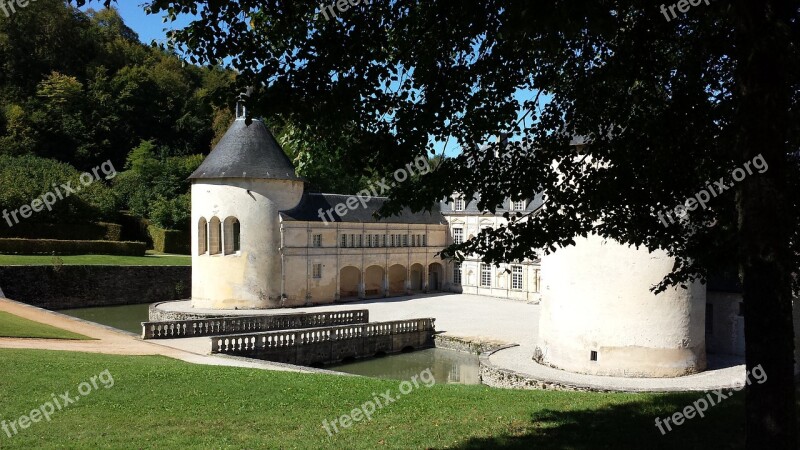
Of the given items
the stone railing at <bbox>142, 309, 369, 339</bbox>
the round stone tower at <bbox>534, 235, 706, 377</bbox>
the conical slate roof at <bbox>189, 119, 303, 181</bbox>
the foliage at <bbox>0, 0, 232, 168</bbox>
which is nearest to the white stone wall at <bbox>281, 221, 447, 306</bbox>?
the conical slate roof at <bbox>189, 119, 303, 181</bbox>

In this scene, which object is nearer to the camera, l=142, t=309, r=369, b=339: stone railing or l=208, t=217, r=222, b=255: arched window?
l=142, t=309, r=369, b=339: stone railing

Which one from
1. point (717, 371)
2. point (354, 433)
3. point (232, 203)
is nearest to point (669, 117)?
point (354, 433)

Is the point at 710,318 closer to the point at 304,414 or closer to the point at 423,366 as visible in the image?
the point at 423,366

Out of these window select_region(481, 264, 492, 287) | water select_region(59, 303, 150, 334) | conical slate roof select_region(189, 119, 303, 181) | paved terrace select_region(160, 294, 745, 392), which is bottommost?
water select_region(59, 303, 150, 334)

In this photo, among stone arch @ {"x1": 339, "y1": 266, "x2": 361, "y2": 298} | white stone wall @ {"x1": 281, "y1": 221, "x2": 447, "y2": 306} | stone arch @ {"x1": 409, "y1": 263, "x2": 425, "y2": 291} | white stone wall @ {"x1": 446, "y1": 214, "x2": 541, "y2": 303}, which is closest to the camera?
white stone wall @ {"x1": 281, "y1": 221, "x2": 447, "y2": 306}

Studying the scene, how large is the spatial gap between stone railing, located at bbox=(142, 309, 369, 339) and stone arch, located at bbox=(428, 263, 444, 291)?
1494 cm

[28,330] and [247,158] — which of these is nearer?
[28,330]

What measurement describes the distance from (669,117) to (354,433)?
16.4 ft

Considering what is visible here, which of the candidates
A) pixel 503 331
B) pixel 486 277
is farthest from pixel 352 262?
pixel 503 331

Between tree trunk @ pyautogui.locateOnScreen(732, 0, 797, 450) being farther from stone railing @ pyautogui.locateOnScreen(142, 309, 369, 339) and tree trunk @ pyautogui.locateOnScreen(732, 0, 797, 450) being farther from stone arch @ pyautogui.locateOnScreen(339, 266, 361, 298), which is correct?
stone arch @ pyautogui.locateOnScreen(339, 266, 361, 298)

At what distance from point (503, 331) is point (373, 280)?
557 inches

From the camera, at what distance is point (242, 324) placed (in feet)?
69.5

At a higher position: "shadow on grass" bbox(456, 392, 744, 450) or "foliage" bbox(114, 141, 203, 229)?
"foliage" bbox(114, 141, 203, 229)

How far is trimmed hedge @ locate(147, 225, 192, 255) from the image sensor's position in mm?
41500
